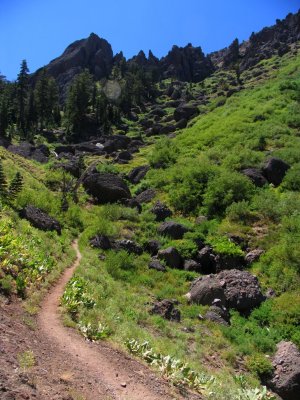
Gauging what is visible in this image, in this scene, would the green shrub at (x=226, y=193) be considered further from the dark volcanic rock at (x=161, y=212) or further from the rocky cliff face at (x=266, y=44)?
the rocky cliff face at (x=266, y=44)

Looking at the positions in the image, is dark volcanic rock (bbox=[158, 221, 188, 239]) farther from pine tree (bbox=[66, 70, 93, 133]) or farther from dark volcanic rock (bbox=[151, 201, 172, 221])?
pine tree (bbox=[66, 70, 93, 133])

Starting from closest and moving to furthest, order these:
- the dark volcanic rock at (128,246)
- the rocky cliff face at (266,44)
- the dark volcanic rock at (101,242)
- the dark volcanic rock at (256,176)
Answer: the dark volcanic rock at (101,242)
the dark volcanic rock at (128,246)
the dark volcanic rock at (256,176)
the rocky cliff face at (266,44)

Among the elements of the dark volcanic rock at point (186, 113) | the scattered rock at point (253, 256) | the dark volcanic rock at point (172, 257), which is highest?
the dark volcanic rock at point (186, 113)

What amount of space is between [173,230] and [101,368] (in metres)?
17.3

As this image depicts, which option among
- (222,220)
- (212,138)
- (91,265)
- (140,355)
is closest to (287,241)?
(222,220)

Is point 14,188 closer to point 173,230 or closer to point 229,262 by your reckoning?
point 173,230

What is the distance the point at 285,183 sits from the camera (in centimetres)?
3073

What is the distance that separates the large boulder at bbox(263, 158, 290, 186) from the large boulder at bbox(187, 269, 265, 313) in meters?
13.3

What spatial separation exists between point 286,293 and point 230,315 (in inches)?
115

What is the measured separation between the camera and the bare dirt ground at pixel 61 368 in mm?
8117

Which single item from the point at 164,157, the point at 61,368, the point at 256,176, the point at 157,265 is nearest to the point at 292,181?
the point at 256,176

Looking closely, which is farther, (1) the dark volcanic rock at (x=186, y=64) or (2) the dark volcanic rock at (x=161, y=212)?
(1) the dark volcanic rock at (x=186, y=64)

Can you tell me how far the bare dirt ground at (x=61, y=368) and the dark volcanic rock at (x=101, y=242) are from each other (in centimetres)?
1194

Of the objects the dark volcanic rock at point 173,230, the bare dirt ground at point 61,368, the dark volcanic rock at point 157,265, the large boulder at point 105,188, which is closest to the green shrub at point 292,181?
the dark volcanic rock at point 173,230
